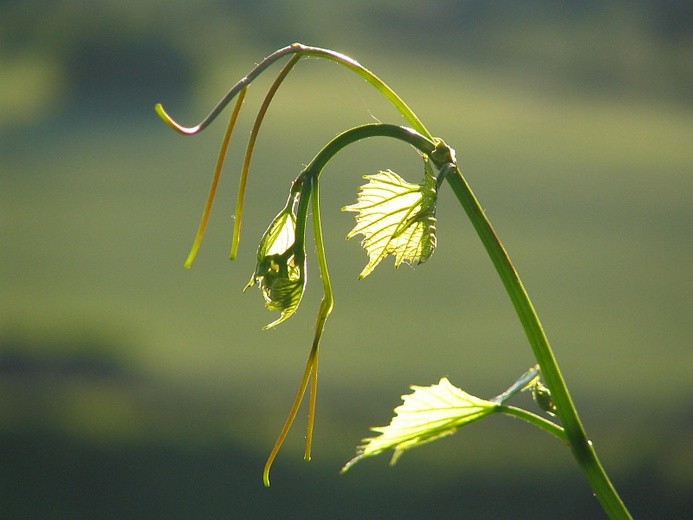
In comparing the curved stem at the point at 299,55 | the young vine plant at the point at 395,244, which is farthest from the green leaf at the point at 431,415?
the curved stem at the point at 299,55

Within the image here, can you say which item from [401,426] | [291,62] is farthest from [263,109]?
[401,426]

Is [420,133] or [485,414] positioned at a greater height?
[420,133]

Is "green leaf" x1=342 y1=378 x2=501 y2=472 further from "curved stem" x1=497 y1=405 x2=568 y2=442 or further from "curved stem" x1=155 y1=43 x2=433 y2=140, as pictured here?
"curved stem" x1=155 y1=43 x2=433 y2=140

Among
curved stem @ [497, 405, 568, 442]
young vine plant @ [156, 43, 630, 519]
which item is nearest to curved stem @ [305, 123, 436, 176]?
young vine plant @ [156, 43, 630, 519]

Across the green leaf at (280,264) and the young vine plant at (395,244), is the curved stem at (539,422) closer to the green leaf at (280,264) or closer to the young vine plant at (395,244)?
the young vine plant at (395,244)

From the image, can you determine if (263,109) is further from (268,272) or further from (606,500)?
(606,500)
